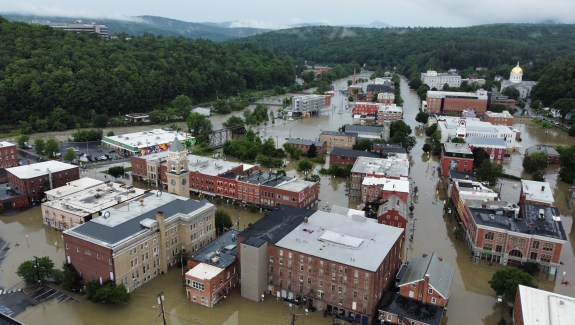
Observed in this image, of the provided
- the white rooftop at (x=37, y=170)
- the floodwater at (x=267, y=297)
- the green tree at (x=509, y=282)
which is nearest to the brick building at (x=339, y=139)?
the floodwater at (x=267, y=297)

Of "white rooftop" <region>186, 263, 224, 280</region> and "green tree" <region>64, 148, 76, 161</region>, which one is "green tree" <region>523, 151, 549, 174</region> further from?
"green tree" <region>64, 148, 76, 161</region>

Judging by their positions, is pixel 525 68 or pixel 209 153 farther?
A: pixel 525 68

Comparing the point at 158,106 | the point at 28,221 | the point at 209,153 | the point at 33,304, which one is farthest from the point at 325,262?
the point at 158,106

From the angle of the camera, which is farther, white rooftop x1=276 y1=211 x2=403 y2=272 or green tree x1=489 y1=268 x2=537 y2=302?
green tree x1=489 y1=268 x2=537 y2=302

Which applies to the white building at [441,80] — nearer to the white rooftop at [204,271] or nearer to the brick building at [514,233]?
the brick building at [514,233]

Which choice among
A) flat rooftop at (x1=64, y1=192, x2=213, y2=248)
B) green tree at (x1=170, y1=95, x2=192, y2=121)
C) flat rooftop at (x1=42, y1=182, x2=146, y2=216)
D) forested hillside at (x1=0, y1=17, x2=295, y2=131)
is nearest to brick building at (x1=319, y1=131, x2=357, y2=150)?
flat rooftop at (x1=42, y1=182, x2=146, y2=216)

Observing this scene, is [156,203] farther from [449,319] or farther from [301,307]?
[449,319]
